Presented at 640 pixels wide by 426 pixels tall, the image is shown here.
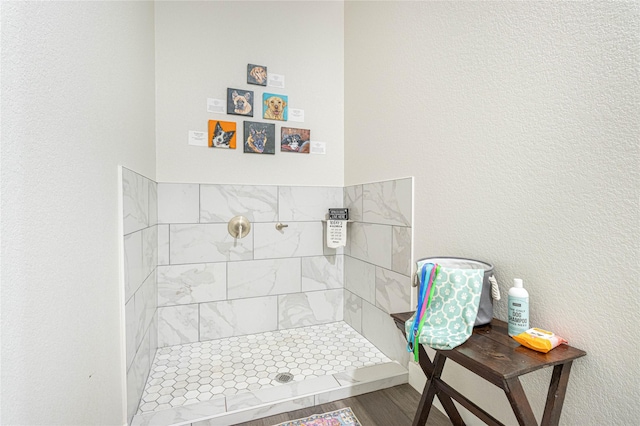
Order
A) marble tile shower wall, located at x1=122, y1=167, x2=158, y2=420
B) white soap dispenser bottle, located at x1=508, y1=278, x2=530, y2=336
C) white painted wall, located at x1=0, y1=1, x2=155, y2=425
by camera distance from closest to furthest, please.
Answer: white painted wall, located at x1=0, y1=1, x2=155, y2=425 → white soap dispenser bottle, located at x1=508, y1=278, x2=530, y2=336 → marble tile shower wall, located at x1=122, y1=167, x2=158, y2=420

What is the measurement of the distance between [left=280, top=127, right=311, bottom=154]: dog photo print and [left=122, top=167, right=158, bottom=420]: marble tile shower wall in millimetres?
881

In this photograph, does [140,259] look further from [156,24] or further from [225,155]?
[156,24]

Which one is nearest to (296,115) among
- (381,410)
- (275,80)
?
(275,80)

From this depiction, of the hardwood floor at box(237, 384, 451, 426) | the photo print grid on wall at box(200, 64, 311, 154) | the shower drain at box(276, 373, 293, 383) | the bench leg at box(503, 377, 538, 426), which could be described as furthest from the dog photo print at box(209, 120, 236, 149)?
the bench leg at box(503, 377, 538, 426)

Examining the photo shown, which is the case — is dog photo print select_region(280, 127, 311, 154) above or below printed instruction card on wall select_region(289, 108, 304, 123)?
below

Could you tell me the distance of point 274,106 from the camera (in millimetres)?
2092

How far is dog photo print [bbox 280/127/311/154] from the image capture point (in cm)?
212

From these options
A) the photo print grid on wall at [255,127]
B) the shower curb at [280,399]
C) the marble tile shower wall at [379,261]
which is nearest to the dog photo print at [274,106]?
the photo print grid on wall at [255,127]

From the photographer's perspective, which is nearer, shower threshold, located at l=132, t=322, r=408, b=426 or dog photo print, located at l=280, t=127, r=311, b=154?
shower threshold, located at l=132, t=322, r=408, b=426

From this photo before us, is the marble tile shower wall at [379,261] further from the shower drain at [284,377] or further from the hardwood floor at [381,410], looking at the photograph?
the shower drain at [284,377]

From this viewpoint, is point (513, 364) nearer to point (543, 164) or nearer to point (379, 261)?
point (543, 164)

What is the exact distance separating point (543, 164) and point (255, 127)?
64.8 inches

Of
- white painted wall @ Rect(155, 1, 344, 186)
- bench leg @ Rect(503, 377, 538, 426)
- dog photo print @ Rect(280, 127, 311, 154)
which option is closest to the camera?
bench leg @ Rect(503, 377, 538, 426)

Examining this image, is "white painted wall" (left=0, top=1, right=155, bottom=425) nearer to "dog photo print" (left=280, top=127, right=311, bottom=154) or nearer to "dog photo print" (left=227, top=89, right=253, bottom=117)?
"dog photo print" (left=227, top=89, right=253, bottom=117)
